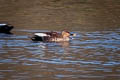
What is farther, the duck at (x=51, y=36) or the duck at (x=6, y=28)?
the duck at (x=6, y=28)

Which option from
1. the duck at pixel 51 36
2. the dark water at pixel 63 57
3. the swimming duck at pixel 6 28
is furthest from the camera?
the swimming duck at pixel 6 28

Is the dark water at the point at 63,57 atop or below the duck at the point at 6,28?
below

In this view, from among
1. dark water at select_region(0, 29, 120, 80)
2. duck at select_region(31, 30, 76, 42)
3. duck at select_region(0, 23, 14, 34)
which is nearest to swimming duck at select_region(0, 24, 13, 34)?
duck at select_region(0, 23, 14, 34)

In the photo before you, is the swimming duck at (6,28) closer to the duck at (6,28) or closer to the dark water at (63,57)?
the duck at (6,28)

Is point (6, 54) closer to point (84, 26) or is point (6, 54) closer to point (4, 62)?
point (4, 62)

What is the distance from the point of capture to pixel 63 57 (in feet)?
47.0

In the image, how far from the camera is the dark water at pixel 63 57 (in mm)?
11984

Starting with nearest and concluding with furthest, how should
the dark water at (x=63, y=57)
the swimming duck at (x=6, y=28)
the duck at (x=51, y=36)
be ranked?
the dark water at (x=63, y=57) → the duck at (x=51, y=36) → the swimming duck at (x=6, y=28)

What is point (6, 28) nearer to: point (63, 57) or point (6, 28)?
point (6, 28)

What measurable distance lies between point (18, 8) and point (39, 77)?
55.9 ft

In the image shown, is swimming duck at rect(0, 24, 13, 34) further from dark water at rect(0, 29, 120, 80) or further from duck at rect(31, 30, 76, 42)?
duck at rect(31, 30, 76, 42)

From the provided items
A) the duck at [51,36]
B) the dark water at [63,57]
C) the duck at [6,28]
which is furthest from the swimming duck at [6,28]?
the duck at [51,36]

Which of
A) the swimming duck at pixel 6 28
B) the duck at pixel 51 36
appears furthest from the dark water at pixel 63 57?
the swimming duck at pixel 6 28

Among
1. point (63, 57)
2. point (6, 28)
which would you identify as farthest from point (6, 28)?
point (63, 57)
